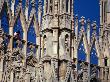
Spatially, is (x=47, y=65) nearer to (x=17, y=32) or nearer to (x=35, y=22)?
(x=17, y=32)

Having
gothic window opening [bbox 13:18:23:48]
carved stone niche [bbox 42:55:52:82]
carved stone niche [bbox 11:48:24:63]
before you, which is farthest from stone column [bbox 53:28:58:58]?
gothic window opening [bbox 13:18:23:48]

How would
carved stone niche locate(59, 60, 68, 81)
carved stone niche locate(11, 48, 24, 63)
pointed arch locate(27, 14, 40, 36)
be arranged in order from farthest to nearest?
pointed arch locate(27, 14, 40, 36)
carved stone niche locate(11, 48, 24, 63)
carved stone niche locate(59, 60, 68, 81)

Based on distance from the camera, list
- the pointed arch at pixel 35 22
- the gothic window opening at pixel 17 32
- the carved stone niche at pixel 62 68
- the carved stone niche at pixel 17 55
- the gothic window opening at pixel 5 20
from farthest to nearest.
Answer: the pointed arch at pixel 35 22 → the gothic window opening at pixel 17 32 → the gothic window opening at pixel 5 20 → the carved stone niche at pixel 17 55 → the carved stone niche at pixel 62 68

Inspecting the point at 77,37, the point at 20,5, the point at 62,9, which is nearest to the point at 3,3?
the point at 20,5

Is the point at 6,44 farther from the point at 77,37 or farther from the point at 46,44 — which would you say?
the point at 77,37

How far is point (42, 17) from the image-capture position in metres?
23.4

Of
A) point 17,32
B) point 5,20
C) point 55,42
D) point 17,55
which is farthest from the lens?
point 17,32

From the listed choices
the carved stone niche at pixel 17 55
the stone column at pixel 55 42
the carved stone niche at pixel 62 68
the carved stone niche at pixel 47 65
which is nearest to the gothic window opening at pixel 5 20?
the carved stone niche at pixel 17 55

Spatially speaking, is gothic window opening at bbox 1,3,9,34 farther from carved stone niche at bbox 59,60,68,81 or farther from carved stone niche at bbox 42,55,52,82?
carved stone niche at bbox 59,60,68,81

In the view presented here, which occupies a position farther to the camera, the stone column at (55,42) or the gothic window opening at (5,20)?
the gothic window opening at (5,20)

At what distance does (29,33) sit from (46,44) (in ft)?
5.60

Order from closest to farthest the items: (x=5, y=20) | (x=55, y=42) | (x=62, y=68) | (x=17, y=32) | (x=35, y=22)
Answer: (x=62, y=68) < (x=55, y=42) < (x=5, y=20) < (x=17, y=32) < (x=35, y=22)

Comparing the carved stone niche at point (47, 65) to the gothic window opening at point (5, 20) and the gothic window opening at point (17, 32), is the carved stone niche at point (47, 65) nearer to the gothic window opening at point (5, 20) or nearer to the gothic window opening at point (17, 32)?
the gothic window opening at point (17, 32)

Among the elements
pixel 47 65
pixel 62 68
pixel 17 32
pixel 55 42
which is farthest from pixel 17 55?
pixel 62 68
